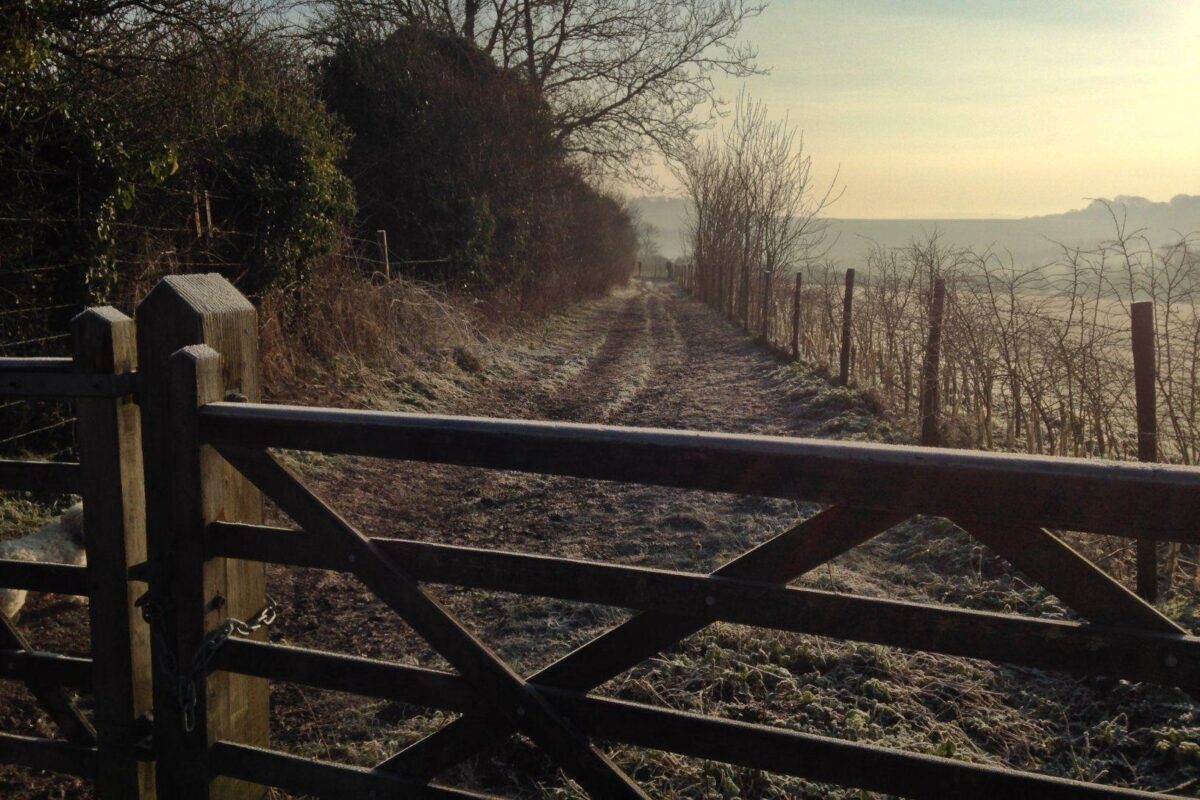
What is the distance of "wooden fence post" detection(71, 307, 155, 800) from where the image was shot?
2.37 metres

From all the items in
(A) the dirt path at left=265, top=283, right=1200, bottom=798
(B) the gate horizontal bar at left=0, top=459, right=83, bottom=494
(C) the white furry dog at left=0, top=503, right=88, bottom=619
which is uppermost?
(B) the gate horizontal bar at left=0, top=459, right=83, bottom=494

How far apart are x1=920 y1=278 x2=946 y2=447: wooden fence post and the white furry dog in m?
6.78

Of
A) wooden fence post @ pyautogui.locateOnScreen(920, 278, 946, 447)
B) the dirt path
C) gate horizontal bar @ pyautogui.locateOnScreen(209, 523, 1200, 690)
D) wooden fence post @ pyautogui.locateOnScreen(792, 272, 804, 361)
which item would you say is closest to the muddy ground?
the dirt path

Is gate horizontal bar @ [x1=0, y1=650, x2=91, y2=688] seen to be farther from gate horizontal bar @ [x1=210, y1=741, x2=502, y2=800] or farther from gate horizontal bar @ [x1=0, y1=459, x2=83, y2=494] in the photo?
gate horizontal bar @ [x1=210, y1=741, x2=502, y2=800]

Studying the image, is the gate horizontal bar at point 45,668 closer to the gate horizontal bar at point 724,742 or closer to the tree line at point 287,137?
the gate horizontal bar at point 724,742

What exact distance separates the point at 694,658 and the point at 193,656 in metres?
2.46

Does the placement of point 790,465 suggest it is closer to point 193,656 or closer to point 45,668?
point 193,656

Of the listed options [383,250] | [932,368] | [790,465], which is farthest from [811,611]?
[383,250]

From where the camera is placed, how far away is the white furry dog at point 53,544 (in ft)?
15.6

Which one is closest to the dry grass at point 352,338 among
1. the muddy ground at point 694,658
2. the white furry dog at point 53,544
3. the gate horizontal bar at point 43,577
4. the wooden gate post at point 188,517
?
the muddy ground at point 694,658

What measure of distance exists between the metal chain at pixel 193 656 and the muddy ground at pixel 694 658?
1.18m

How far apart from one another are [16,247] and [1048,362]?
23.9 feet

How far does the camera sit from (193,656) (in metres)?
2.31

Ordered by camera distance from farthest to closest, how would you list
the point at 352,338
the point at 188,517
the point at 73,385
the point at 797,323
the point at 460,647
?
the point at 797,323 → the point at 352,338 → the point at 73,385 → the point at 188,517 → the point at 460,647
